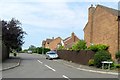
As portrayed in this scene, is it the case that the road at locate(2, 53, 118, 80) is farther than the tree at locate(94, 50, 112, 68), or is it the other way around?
the tree at locate(94, 50, 112, 68)

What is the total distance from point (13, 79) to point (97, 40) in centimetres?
2916

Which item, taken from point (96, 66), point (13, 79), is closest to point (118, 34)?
point (96, 66)

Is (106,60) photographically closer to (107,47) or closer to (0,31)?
(107,47)

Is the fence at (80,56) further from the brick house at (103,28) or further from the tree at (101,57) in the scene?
the brick house at (103,28)

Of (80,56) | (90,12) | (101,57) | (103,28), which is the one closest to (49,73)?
(101,57)

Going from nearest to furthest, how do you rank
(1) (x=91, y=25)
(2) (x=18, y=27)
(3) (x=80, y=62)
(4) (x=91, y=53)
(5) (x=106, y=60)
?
1. (5) (x=106, y=60)
2. (4) (x=91, y=53)
3. (3) (x=80, y=62)
4. (1) (x=91, y=25)
5. (2) (x=18, y=27)

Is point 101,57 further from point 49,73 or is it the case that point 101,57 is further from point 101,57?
point 49,73

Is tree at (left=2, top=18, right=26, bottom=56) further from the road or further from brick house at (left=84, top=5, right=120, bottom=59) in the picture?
the road

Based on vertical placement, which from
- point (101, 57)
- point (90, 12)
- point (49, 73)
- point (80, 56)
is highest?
point (90, 12)

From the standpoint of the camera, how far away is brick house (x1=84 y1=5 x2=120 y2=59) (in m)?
37.9

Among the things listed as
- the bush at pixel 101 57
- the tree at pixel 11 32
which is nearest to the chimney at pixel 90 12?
the tree at pixel 11 32

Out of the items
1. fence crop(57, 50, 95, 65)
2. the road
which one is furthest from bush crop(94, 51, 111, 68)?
fence crop(57, 50, 95, 65)

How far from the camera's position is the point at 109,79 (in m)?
18.8

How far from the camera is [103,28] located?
142 feet
